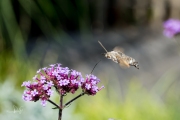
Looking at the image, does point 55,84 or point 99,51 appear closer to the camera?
point 55,84

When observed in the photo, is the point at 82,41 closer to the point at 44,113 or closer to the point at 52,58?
the point at 52,58

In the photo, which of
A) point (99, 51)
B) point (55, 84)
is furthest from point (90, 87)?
point (99, 51)

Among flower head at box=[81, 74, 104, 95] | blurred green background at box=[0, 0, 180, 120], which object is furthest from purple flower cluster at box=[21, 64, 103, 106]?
blurred green background at box=[0, 0, 180, 120]

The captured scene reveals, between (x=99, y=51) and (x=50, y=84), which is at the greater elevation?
(x=99, y=51)

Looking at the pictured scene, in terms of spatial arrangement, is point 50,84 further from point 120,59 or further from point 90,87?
point 120,59

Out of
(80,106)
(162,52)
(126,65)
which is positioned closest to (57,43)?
(162,52)

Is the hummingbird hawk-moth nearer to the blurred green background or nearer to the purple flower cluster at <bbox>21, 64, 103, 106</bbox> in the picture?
the purple flower cluster at <bbox>21, 64, 103, 106</bbox>
